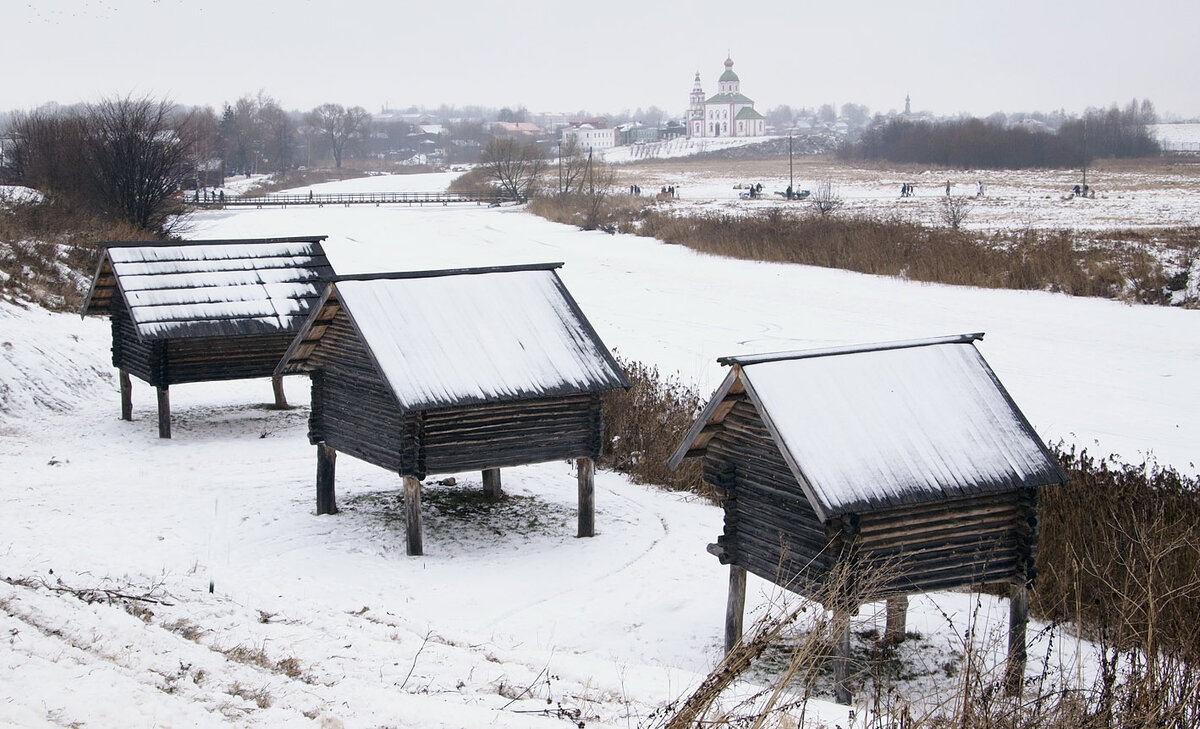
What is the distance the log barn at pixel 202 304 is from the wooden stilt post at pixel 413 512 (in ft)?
22.0

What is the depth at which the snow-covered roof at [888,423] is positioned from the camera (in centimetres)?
957

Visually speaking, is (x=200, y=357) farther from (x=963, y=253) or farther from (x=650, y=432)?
(x=963, y=253)

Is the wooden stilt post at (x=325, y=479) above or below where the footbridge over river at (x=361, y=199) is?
below

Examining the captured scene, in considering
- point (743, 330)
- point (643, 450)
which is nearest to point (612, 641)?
point (643, 450)

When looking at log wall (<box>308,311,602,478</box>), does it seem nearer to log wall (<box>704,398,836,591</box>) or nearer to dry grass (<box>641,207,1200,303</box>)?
log wall (<box>704,398,836,591</box>)

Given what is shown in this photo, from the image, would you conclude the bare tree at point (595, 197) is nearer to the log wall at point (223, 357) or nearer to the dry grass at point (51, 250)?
the dry grass at point (51, 250)

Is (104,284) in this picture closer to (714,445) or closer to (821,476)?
(714,445)

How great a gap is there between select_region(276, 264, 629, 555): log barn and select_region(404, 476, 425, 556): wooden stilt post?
0.05ft

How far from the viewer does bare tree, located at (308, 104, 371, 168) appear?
176 m

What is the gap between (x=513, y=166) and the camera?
3329 inches

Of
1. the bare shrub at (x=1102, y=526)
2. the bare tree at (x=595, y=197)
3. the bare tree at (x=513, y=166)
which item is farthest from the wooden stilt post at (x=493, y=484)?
the bare tree at (x=513, y=166)

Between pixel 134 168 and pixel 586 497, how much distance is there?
2978 cm

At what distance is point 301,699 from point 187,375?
43.3 ft

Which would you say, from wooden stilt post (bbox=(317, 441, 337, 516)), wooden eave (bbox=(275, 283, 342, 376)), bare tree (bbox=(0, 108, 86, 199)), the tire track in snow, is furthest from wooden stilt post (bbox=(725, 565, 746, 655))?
bare tree (bbox=(0, 108, 86, 199))
